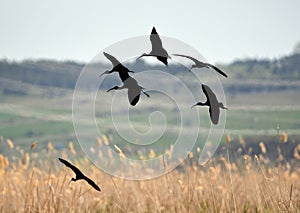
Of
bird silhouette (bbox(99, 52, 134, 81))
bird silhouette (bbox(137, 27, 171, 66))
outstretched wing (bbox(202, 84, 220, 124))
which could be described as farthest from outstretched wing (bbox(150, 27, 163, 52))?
outstretched wing (bbox(202, 84, 220, 124))

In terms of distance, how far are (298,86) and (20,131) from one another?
2071 centimetres

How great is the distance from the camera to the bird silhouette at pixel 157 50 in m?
2.56

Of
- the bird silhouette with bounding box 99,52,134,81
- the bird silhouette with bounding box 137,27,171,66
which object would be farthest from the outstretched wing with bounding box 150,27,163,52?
the bird silhouette with bounding box 99,52,134,81

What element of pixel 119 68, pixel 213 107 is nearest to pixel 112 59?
pixel 119 68

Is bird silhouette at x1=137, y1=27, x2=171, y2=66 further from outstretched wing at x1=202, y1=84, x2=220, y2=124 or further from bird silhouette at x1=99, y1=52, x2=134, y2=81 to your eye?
outstretched wing at x1=202, y1=84, x2=220, y2=124

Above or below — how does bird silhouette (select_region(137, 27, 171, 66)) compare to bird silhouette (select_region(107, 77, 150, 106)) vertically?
above

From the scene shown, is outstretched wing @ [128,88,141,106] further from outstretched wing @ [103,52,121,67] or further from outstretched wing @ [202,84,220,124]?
outstretched wing @ [202,84,220,124]

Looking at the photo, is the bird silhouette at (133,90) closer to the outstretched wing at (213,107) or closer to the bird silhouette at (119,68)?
the bird silhouette at (119,68)

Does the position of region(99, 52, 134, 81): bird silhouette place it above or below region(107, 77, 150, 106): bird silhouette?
above

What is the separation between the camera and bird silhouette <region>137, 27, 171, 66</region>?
8.41ft

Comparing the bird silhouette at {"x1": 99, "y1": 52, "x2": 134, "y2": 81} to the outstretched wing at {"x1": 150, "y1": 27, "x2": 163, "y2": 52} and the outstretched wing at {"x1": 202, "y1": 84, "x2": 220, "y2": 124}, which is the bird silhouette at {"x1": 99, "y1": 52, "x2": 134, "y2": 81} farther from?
the outstretched wing at {"x1": 202, "y1": 84, "x2": 220, "y2": 124}

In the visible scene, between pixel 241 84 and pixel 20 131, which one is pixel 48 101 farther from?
pixel 241 84

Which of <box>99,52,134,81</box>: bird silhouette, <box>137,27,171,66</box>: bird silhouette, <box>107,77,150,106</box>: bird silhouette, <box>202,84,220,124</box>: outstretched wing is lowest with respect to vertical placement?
<box>202,84,220,124</box>: outstretched wing

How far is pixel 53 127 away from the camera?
2730cm
